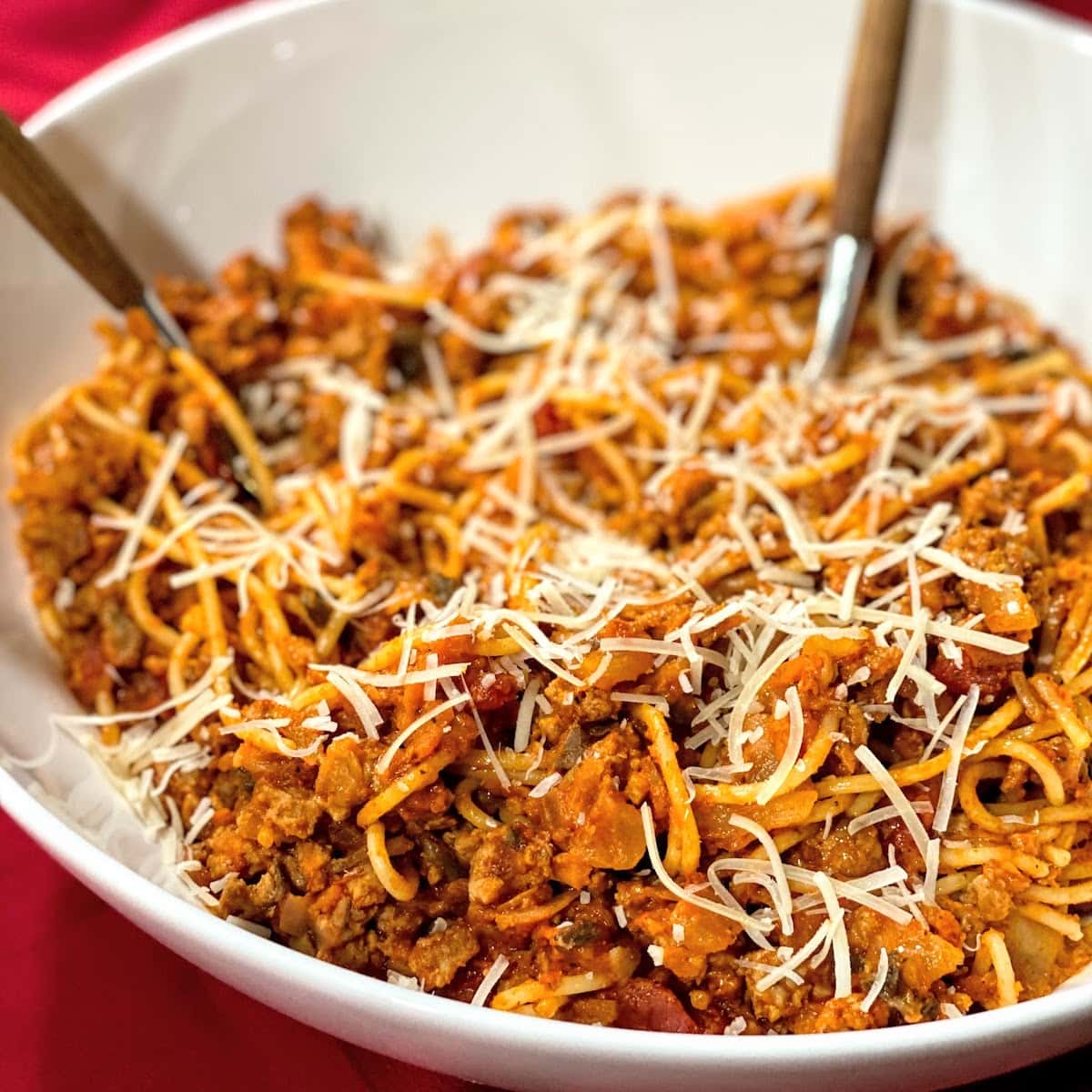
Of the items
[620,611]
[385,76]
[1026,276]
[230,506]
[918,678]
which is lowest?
[1026,276]

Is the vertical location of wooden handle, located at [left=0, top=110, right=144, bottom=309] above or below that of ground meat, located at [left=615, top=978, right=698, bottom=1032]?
above

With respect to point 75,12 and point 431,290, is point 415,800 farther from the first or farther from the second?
point 75,12

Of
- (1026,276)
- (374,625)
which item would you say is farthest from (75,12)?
(1026,276)

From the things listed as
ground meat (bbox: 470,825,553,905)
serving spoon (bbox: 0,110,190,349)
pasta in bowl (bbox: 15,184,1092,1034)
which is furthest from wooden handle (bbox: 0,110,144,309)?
ground meat (bbox: 470,825,553,905)

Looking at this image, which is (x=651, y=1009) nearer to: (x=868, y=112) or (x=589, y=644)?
(x=589, y=644)

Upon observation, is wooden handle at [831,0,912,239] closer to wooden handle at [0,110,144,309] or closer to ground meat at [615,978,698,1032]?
wooden handle at [0,110,144,309]

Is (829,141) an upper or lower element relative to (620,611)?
lower
